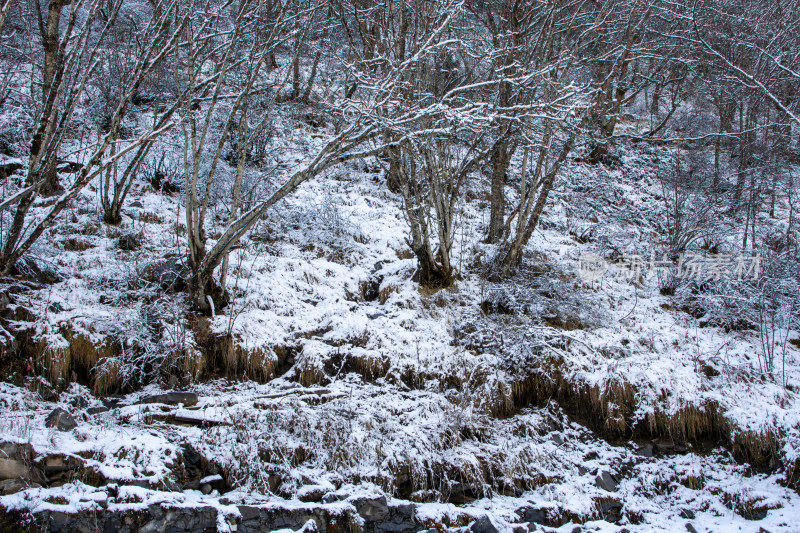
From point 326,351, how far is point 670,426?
3.95m

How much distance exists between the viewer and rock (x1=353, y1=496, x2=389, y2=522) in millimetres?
3846

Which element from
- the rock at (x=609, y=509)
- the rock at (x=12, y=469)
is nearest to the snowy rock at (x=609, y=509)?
the rock at (x=609, y=509)

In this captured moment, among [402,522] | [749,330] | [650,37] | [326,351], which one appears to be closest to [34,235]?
[326,351]

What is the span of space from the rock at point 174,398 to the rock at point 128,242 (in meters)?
2.61

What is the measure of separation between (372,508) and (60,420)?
2.66 metres

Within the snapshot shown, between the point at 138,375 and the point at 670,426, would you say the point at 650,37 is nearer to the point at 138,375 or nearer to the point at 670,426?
the point at 670,426

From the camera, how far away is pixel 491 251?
7.73 meters

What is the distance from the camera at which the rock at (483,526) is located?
3861 millimetres

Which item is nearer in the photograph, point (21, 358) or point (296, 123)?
point (21, 358)

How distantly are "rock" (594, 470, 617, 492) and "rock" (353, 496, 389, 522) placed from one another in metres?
2.17

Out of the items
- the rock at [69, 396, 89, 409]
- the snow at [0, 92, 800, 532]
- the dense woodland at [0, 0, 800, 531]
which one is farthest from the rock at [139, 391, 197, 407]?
the rock at [69, 396, 89, 409]

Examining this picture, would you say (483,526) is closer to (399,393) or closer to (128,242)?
(399,393)

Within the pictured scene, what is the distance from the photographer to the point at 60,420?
147 inches

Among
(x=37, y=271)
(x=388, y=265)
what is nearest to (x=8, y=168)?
(x=37, y=271)
